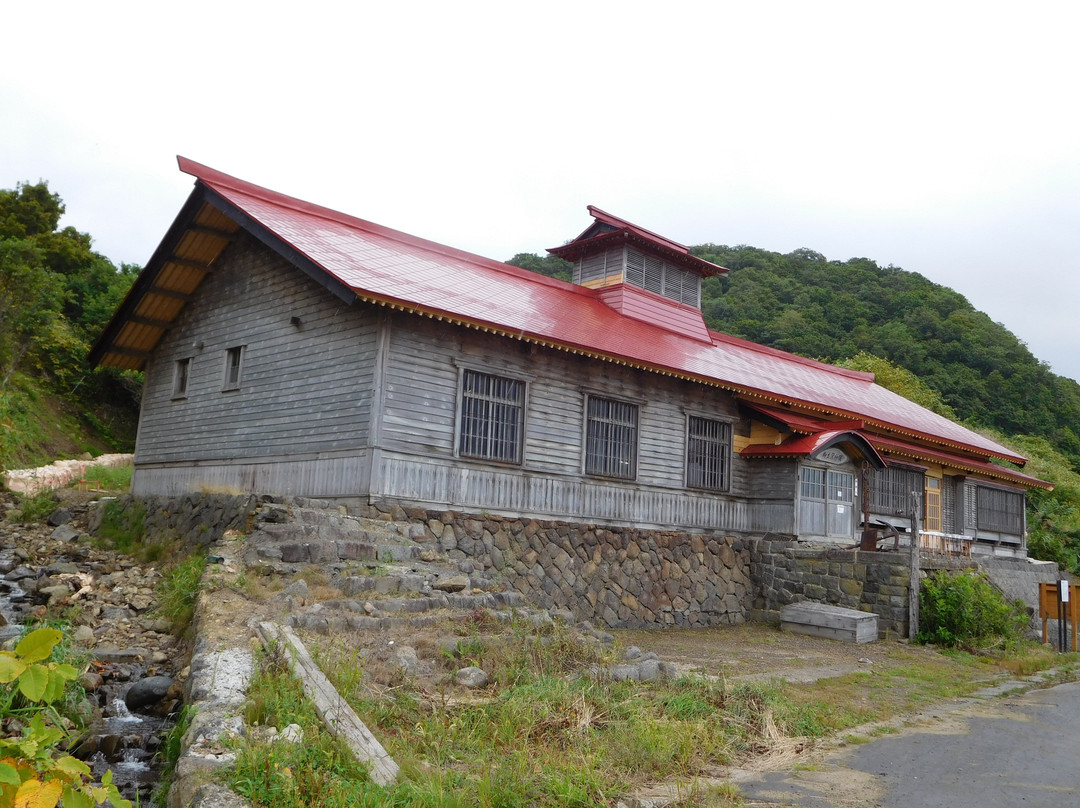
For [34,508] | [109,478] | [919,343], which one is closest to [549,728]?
[34,508]

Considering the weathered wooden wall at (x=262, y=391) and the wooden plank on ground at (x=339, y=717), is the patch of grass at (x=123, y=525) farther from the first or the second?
the wooden plank on ground at (x=339, y=717)

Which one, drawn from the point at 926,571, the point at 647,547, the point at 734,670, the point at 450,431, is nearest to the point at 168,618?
the point at 450,431

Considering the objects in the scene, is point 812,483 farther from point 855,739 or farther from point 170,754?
point 170,754

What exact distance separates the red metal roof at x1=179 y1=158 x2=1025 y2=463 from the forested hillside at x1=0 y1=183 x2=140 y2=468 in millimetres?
11699

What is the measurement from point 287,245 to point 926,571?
13.6 m

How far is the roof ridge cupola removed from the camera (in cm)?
2108

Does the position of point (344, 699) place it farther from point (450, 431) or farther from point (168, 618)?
point (450, 431)

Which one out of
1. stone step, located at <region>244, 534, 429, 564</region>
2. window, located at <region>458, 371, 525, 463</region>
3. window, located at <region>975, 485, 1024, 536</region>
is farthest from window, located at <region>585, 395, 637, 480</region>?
window, located at <region>975, 485, 1024, 536</region>

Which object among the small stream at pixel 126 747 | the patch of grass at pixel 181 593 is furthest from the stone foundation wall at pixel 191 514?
the small stream at pixel 126 747

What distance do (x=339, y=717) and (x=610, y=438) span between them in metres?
10.9

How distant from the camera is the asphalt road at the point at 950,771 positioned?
21.1 feet

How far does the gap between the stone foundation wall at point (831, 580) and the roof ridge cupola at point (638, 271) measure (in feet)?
20.0

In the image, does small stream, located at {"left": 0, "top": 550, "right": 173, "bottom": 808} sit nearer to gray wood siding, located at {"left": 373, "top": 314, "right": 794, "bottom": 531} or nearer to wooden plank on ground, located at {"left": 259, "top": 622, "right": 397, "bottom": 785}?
wooden plank on ground, located at {"left": 259, "top": 622, "right": 397, "bottom": 785}

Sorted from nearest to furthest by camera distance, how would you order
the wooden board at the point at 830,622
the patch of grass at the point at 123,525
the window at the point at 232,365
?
the patch of grass at the point at 123,525 → the wooden board at the point at 830,622 → the window at the point at 232,365
